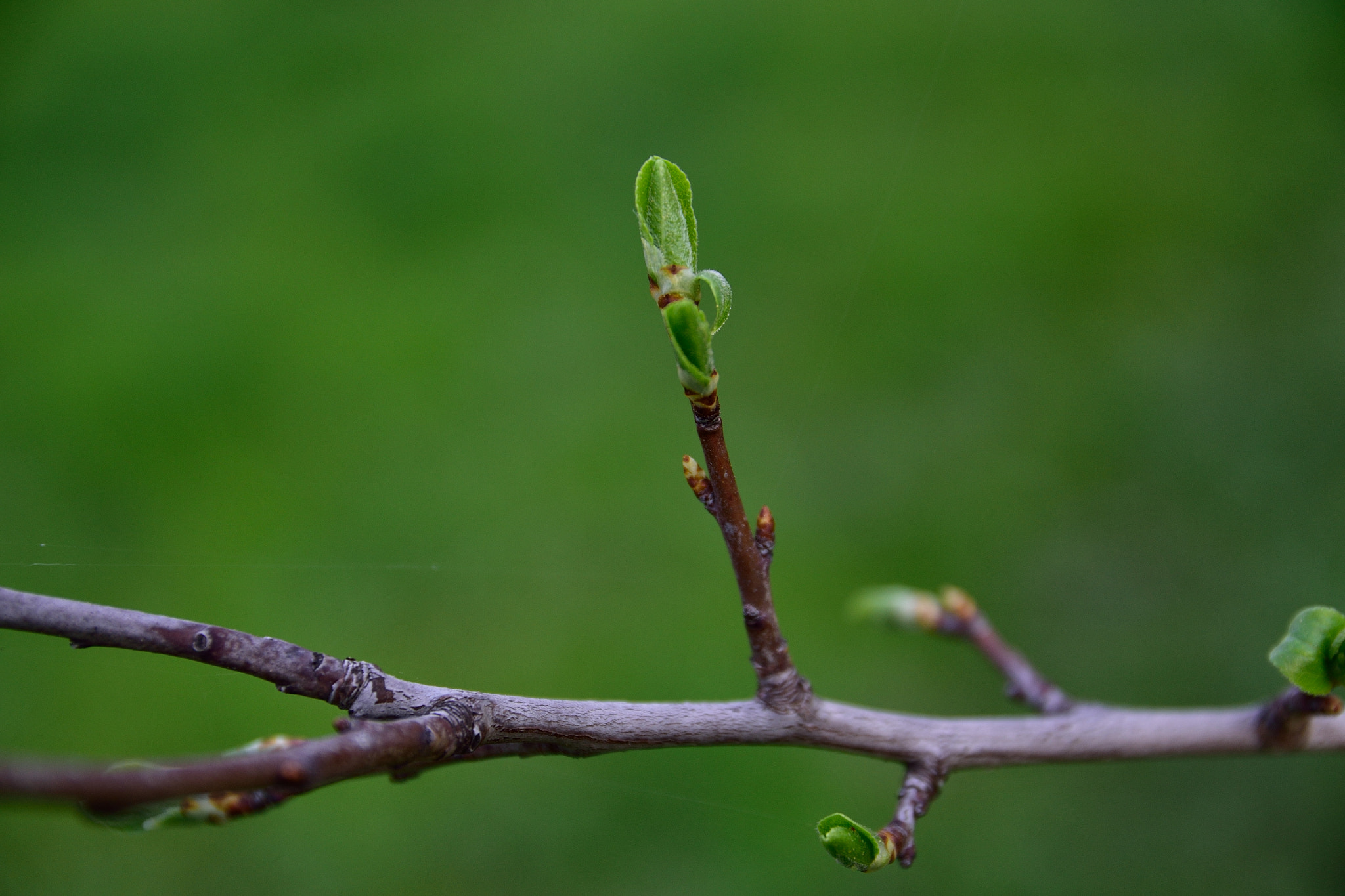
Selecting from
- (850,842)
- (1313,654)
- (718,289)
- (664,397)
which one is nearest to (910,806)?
(850,842)

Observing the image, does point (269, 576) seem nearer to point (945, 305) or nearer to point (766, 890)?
point (766, 890)

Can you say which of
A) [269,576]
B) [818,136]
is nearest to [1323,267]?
[818,136]

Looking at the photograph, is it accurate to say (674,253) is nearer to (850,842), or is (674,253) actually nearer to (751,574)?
(751,574)

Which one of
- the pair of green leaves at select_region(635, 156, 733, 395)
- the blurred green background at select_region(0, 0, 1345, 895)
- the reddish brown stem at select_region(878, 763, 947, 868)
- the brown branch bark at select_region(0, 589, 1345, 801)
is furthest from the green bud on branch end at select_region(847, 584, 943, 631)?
the blurred green background at select_region(0, 0, 1345, 895)

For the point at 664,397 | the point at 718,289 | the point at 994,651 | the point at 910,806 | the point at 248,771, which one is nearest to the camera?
the point at 248,771

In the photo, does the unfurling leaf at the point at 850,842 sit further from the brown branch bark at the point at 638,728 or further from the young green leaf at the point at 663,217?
the young green leaf at the point at 663,217

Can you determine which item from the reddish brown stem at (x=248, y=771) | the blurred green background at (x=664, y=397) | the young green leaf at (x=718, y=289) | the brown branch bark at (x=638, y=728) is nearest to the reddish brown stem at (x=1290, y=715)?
the brown branch bark at (x=638, y=728)
